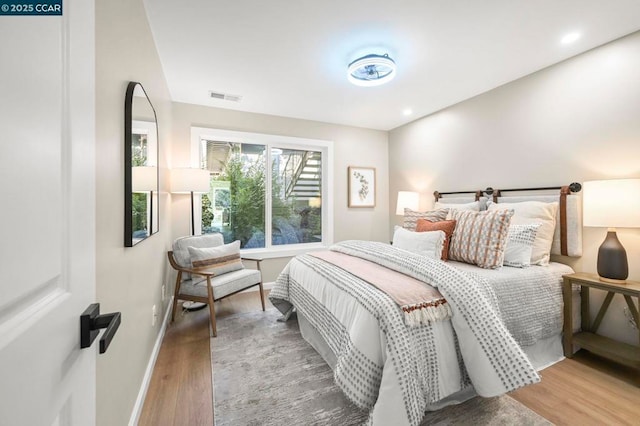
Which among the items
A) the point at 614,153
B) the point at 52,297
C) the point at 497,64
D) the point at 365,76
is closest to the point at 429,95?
the point at 497,64

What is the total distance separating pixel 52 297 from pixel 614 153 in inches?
135

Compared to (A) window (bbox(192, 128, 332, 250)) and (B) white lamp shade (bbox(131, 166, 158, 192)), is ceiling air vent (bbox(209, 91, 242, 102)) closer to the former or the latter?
(A) window (bbox(192, 128, 332, 250))

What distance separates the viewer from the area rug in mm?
1573

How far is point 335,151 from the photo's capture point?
4348 millimetres

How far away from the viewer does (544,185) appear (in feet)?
8.73

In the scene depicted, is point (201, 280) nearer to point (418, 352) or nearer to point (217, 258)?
point (217, 258)

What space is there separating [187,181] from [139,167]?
1.47 m

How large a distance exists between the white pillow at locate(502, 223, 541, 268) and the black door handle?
2.76 m

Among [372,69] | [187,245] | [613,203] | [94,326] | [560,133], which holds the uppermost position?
[372,69]

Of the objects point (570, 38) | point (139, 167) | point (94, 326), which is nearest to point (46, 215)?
point (94, 326)

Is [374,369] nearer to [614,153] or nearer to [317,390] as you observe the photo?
[317,390]

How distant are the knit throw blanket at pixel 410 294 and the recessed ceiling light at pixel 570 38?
7.57 ft

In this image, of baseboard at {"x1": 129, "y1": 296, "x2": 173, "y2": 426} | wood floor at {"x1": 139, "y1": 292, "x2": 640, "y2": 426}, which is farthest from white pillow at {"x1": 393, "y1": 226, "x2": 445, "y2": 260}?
baseboard at {"x1": 129, "y1": 296, "x2": 173, "y2": 426}

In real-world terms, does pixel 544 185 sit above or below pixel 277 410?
above
